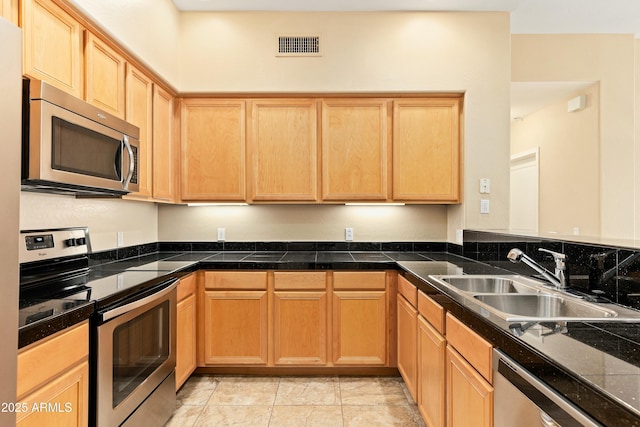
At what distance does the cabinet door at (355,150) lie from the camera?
3.03 meters

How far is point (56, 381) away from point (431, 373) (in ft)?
5.51

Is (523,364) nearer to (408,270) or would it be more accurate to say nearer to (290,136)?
(408,270)

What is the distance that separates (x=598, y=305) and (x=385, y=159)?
190 centimetres

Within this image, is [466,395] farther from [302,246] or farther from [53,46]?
[53,46]

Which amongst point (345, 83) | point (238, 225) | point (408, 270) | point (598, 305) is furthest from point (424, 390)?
point (345, 83)

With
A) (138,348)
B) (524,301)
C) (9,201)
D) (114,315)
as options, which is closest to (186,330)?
(138,348)

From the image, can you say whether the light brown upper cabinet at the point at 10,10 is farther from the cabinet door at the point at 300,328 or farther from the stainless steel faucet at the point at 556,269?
the stainless steel faucet at the point at 556,269

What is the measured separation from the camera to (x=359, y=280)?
273 centimetres

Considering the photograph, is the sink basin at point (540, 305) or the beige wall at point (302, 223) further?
the beige wall at point (302, 223)

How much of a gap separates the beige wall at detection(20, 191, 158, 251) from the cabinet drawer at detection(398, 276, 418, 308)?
2.12 m

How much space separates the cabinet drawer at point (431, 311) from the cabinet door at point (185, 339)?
5.17 ft

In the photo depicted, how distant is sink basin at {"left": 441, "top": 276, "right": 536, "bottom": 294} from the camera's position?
2002 mm

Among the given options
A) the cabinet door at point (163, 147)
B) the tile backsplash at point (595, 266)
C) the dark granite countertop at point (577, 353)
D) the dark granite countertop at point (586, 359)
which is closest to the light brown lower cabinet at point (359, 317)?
the dark granite countertop at point (577, 353)

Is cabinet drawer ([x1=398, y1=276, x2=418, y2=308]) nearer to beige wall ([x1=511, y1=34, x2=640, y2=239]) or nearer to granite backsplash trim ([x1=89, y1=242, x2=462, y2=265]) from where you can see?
granite backsplash trim ([x1=89, y1=242, x2=462, y2=265])
